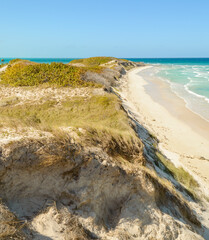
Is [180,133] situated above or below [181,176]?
below

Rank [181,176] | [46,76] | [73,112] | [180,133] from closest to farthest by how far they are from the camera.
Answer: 1. [181,176]
2. [73,112]
3. [180,133]
4. [46,76]

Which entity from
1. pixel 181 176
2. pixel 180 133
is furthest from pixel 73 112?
pixel 180 133

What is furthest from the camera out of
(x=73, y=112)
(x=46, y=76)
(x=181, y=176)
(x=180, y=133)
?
(x=46, y=76)

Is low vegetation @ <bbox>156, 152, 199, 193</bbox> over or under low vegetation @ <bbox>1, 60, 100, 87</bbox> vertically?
under

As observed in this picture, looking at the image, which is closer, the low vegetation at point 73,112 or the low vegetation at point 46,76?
the low vegetation at point 73,112

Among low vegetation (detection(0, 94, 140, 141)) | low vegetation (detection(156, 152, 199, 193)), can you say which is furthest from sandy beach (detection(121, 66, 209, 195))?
low vegetation (detection(0, 94, 140, 141))

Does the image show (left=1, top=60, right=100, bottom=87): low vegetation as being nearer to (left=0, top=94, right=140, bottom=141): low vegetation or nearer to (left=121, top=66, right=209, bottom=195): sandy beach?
(left=0, top=94, right=140, bottom=141): low vegetation

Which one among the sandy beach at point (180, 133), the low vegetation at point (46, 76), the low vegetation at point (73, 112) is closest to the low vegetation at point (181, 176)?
the sandy beach at point (180, 133)

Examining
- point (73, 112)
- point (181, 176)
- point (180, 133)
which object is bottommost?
point (180, 133)

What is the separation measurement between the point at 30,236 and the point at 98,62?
2794 inches

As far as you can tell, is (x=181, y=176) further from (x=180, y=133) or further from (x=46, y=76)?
(x=46, y=76)

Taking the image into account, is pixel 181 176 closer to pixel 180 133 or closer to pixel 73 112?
pixel 180 133

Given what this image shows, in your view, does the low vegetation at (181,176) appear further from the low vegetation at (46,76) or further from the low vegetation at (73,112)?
the low vegetation at (46,76)

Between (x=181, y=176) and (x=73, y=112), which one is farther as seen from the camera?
(x=73, y=112)
